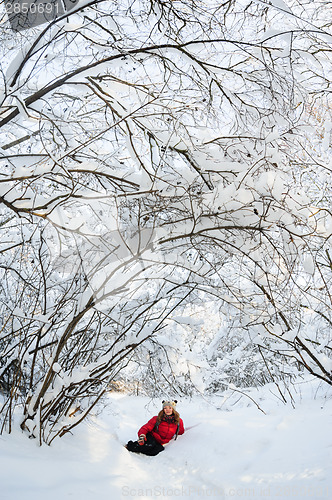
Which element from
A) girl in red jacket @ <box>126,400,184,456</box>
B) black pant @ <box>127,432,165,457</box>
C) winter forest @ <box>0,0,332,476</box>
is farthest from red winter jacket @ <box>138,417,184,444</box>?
winter forest @ <box>0,0,332,476</box>

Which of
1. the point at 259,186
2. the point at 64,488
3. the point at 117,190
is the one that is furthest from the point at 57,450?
the point at 259,186

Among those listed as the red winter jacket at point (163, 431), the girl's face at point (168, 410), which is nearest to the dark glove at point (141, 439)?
the red winter jacket at point (163, 431)

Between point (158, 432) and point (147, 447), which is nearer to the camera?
point (147, 447)

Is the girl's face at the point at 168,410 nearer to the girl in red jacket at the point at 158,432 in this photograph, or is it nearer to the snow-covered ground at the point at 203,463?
the girl in red jacket at the point at 158,432

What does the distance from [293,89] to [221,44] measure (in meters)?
0.57

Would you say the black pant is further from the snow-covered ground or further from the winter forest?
the winter forest

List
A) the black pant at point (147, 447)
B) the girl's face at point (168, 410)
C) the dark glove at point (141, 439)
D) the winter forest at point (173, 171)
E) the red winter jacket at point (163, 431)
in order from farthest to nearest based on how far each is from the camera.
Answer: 1. the girl's face at point (168, 410)
2. the red winter jacket at point (163, 431)
3. the dark glove at point (141, 439)
4. the black pant at point (147, 447)
5. the winter forest at point (173, 171)

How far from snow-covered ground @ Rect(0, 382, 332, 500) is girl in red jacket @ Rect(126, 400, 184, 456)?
12 cm

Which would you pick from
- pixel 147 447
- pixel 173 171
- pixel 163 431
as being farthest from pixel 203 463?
pixel 173 171

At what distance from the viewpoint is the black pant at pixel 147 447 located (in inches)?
190

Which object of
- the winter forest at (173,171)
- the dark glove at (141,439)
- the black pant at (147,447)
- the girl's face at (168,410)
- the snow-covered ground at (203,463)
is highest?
the winter forest at (173,171)

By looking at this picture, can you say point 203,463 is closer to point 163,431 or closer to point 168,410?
point 163,431

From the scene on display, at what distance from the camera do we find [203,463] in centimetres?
388

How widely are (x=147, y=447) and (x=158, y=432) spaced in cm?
38
